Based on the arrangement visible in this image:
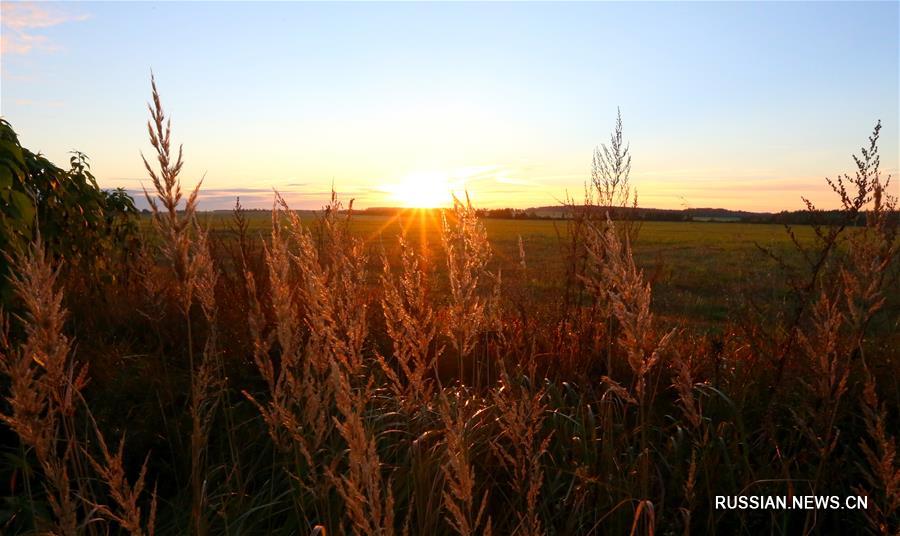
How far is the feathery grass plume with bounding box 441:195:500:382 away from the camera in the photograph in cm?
239

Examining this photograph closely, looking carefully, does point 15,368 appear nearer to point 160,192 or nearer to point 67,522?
point 67,522

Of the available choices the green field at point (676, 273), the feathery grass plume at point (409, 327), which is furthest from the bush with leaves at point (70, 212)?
the feathery grass plume at point (409, 327)

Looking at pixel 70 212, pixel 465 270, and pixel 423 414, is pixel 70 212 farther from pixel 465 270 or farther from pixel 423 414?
pixel 465 270

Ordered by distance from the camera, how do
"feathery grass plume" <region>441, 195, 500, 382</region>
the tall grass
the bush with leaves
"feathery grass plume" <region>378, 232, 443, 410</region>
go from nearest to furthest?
the tall grass → "feathery grass plume" <region>378, 232, 443, 410</region> → "feathery grass plume" <region>441, 195, 500, 382</region> → the bush with leaves

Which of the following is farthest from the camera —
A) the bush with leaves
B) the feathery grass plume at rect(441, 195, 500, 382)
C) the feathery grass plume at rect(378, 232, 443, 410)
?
the bush with leaves

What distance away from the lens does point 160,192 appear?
6.73 ft

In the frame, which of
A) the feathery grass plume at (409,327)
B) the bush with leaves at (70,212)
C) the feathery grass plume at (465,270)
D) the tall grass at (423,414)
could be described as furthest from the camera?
the bush with leaves at (70,212)

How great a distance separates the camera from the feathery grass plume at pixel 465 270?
7.86ft

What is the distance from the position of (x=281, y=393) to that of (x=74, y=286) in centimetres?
515

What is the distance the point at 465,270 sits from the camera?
8.05 feet

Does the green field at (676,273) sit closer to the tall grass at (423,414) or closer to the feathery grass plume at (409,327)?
the feathery grass plume at (409,327)

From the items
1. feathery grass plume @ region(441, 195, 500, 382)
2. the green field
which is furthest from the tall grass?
the green field

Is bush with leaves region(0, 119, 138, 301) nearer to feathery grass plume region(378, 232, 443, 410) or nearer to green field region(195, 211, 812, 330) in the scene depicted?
green field region(195, 211, 812, 330)

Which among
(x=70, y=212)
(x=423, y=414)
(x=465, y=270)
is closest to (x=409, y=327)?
(x=465, y=270)
